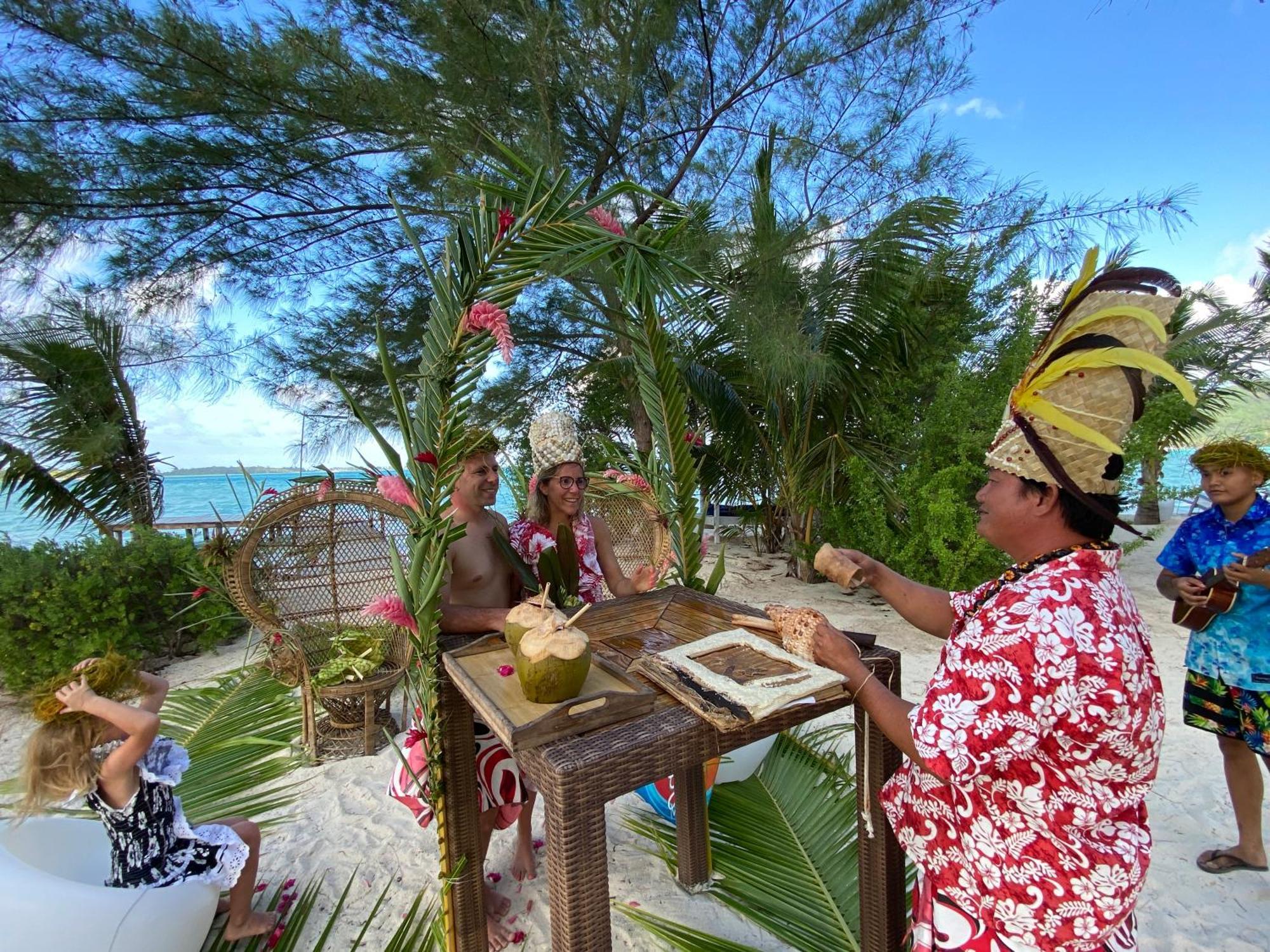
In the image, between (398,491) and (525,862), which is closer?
(398,491)

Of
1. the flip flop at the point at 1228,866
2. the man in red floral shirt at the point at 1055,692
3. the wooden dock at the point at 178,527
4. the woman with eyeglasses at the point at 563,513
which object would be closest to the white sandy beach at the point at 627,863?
the flip flop at the point at 1228,866

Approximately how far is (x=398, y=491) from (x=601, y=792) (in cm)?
76

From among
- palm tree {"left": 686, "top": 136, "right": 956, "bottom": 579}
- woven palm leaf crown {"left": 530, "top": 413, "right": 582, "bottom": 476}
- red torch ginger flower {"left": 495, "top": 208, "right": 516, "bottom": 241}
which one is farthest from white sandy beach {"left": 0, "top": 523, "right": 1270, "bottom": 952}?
palm tree {"left": 686, "top": 136, "right": 956, "bottom": 579}

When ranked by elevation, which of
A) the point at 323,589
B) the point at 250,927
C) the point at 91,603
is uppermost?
the point at 323,589

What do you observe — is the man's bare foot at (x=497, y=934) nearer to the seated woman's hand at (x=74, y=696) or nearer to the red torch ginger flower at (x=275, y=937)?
the red torch ginger flower at (x=275, y=937)

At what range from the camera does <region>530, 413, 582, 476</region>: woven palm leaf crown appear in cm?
222

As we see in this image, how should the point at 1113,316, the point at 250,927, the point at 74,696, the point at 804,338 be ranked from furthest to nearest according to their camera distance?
the point at 804,338 < the point at 250,927 < the point at 74,696 < the point at 1113,316

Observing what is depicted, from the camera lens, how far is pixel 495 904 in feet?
6.89

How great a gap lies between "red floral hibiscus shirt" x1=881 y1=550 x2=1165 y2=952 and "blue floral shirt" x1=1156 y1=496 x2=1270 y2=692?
141 centimetres

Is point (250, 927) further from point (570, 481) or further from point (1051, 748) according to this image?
point (1051, 748)

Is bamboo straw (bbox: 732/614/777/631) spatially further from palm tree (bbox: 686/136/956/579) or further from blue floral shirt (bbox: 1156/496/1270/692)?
palm tree (bbox: 686/136/956/579)

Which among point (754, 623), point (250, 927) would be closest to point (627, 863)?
point (250, 927)

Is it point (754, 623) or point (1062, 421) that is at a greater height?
point (1062, 421)

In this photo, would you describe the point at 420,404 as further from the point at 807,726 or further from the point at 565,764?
the point at 807,726
